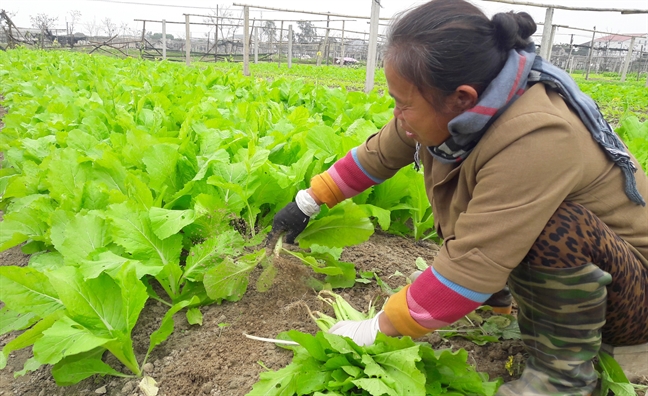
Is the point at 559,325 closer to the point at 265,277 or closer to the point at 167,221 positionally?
the point at 265,277

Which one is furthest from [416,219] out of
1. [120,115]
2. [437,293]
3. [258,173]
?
[120,115]

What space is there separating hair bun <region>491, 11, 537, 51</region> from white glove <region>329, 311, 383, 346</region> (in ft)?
2.73

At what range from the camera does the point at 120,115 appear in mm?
3438

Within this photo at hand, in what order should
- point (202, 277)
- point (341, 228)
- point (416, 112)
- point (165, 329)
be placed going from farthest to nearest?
point (341, 228) → point (202, 277) → point (165, 329) → point (416, 112)

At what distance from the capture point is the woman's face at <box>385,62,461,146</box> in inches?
54.2

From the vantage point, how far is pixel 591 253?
1.33 meters

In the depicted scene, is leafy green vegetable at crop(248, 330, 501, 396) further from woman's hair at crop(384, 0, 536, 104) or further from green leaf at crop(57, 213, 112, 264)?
green leaf at crop(57, 213, 112, 264)

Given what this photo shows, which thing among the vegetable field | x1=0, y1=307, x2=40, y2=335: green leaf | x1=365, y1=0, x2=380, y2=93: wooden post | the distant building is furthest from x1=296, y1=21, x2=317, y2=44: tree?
x1=0, y1=307, x2=40, y2=335: green leaf

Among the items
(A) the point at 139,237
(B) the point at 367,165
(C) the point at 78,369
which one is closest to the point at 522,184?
(B) the point at 367,165

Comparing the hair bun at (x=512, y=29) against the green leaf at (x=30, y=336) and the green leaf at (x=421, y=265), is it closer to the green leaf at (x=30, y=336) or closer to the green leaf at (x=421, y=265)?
the green leaf at (x=421, y=265)

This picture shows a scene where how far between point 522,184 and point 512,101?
0.24 meters

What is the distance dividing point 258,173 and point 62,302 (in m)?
1.00

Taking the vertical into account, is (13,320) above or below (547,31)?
below

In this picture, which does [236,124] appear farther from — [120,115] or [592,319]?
[592,319]
